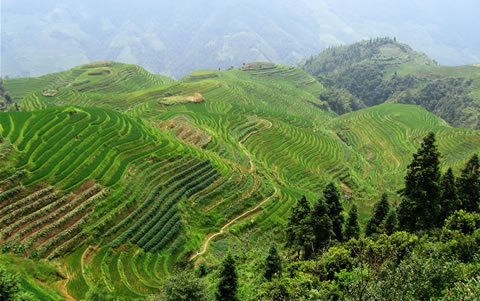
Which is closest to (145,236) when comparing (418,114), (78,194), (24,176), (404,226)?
(78,194)

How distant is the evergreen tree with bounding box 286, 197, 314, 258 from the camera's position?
32562 millimetres

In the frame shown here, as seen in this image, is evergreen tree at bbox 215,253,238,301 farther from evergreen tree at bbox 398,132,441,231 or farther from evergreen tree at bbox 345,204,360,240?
evergreen tree at bbox 398,132,441,231

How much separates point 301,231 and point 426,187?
16118 millimetres

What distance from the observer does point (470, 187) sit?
36.3 meters

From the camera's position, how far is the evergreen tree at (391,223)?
3397cm

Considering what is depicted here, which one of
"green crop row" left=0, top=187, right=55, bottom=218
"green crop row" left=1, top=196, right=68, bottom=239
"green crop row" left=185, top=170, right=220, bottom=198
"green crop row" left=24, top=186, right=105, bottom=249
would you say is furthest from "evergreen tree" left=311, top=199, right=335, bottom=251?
"green crop row" left=0, top=187, right=55, bottom=218

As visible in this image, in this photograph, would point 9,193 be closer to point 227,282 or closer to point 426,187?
point 227,282

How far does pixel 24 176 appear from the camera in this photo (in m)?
33.4

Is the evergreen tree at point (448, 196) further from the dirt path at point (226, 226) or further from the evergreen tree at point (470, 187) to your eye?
the dirt path at point (226, 226)

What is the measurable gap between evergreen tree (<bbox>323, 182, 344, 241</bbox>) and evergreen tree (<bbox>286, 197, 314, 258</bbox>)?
113 inches

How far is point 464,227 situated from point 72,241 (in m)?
39.8

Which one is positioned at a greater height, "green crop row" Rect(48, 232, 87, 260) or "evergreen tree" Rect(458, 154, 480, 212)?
"green crop row" Rect(48, 232, 87, 260)

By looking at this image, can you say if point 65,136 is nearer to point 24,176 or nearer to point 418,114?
point 24,176

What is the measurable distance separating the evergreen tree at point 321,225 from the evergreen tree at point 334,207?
Result: 1.77 m
